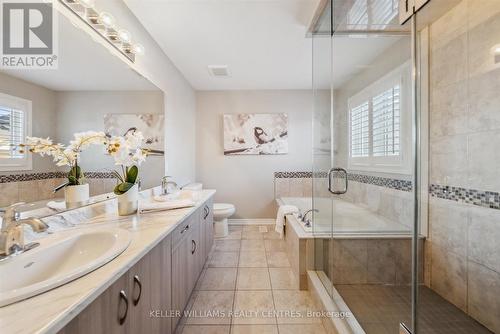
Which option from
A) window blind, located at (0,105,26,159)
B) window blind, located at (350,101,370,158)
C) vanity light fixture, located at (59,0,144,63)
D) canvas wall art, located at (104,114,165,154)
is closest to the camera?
window blind, located at (0,105,26,159)

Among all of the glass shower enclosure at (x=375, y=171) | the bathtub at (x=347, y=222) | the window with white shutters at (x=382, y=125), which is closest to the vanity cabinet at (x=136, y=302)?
the glass shower enclosure at (x=375, y=171)

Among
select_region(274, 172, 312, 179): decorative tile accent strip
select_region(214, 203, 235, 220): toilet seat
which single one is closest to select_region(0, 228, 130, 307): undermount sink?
select_region(214, 203, 235, 220): toilet seat

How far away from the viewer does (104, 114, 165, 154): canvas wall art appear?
5.19ft

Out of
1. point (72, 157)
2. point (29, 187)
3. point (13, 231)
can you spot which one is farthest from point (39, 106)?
point (13, 231)

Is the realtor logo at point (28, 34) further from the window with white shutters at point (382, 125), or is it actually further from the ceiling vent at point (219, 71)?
the window with white shutters at point (382, 125)

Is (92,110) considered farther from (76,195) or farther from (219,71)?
(219,71)

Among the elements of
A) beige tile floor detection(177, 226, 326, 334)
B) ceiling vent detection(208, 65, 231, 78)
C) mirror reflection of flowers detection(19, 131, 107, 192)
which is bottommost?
beige tile floor detection(177, 226, 326, 334)

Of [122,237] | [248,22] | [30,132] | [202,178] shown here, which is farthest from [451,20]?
[202,178]

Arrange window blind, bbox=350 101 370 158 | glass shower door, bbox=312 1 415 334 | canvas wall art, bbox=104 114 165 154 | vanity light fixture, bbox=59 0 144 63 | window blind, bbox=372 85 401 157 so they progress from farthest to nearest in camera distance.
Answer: window blind, bbox=350 101 370 158
window blind, bbox=372 85 401 157
glass shower door, bbox=312 1 415 334
canvas wall art, bbox=104 114 165 154
vanity light fixture, bbox=59 0 144 63

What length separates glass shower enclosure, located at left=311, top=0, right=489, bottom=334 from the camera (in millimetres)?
1543

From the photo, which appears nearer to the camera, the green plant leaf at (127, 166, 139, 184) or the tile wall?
the tile wall

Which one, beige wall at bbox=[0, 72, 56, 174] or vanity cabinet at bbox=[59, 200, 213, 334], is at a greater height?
beige wall at bbox=[0, 72, 56, 174]

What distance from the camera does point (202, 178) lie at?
12.6ft

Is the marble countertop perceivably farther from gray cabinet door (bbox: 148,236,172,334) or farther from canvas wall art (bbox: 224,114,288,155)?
canvas wall art (bbox: 224,114,288,155)
